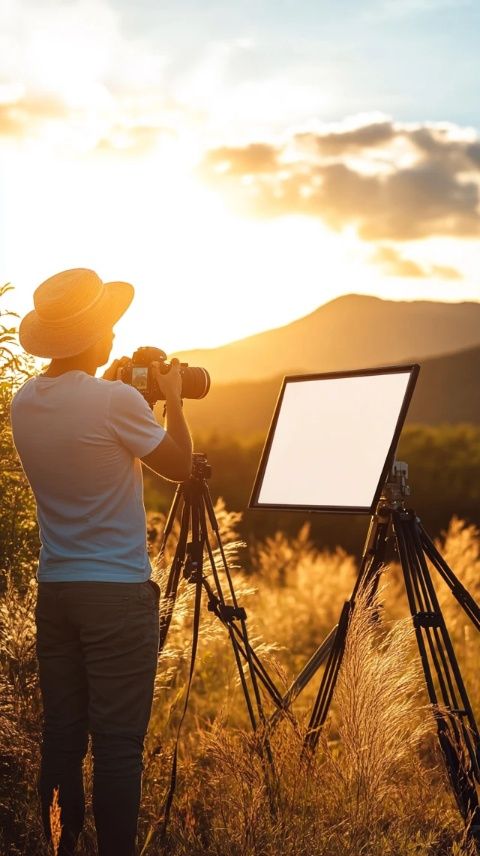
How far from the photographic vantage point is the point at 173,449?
316cm

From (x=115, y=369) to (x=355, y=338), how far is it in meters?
76.5

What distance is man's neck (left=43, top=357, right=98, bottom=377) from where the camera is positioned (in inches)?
129

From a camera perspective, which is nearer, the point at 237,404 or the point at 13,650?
the point at 13,650

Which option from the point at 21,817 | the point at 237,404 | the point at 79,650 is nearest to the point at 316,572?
the point at 21,817

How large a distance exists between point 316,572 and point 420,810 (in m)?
5.10

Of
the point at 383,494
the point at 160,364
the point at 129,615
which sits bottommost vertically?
the point at 129,615

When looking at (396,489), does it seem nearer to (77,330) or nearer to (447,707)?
(447,707)

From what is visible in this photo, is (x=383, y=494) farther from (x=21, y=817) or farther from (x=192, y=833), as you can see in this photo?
(x=21, y=817)

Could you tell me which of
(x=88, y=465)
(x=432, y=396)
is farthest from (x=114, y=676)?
(x=432, y=396)

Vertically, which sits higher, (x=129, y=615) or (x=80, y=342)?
(x=80, y=342)

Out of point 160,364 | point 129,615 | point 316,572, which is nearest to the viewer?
point 129,615

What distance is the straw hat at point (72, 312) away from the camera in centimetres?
326

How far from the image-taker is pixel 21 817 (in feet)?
12.8

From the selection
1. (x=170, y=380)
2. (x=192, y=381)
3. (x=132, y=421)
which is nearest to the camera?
(x=132, y=421)
